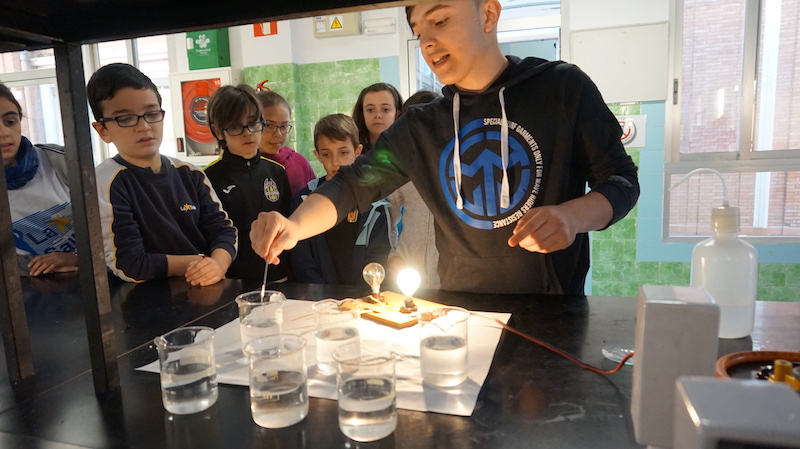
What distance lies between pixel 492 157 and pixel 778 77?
3.25 m

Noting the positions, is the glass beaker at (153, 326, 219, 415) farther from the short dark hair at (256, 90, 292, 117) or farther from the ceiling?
the short dark hair at (256, 90, 292, 117)

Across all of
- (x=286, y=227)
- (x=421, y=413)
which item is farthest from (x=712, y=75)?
(x=421, y=413)

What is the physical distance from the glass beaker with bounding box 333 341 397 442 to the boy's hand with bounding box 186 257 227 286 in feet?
3.42

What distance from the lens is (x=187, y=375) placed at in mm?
742

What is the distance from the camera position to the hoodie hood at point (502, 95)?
140 centimetres

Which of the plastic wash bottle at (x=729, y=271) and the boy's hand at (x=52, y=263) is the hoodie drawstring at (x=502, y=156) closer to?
the plastic wash bottle at (x=729, y=271)

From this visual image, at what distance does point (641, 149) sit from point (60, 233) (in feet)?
11.8

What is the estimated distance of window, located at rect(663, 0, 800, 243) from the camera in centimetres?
343

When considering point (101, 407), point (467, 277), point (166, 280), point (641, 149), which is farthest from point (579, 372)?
point (641, 149)

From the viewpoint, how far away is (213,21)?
707 mm

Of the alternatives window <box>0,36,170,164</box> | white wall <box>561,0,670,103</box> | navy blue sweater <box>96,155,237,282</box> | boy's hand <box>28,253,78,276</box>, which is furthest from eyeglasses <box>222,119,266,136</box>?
window <box>0,36,170,164</box>

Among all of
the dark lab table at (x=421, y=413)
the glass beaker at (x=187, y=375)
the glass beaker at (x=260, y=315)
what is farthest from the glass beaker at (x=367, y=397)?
the glass beaker at (x=260, y=315)

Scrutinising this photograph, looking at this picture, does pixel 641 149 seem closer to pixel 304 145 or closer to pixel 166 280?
pixel 304 145

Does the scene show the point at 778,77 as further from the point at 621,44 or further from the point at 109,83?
the point at 109,83
